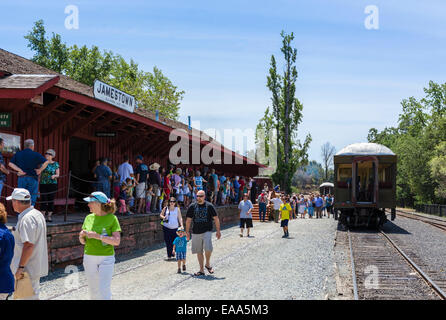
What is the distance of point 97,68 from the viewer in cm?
5150

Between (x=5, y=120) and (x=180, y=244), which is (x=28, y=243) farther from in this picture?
(x=5, y=120)

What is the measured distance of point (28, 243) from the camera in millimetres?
4930

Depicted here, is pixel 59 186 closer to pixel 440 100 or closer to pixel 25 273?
pixel 25 273

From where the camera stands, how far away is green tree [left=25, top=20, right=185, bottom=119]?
49.9 meters

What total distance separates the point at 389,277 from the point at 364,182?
11.9 m

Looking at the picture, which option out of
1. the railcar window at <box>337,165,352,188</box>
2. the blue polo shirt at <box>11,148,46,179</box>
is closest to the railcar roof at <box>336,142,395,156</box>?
the railcar window at <box>337,165,352,188</box>

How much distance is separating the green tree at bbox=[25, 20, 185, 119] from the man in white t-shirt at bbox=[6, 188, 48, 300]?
44927 mm

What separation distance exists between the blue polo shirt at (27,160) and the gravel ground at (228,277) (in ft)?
7.02

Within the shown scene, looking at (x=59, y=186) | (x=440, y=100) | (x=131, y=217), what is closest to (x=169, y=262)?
(x=131, y=217)

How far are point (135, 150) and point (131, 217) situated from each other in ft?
18.4

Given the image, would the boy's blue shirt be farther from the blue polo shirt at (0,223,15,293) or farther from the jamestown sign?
the blue polo shirt at (0,223,15,293)

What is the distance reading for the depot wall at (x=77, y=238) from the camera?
9.45 meters

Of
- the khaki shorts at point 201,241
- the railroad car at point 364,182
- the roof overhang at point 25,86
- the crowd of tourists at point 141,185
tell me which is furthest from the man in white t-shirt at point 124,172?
the railroad car at point 364,182

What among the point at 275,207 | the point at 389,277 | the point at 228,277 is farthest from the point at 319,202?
the point at 228,277
